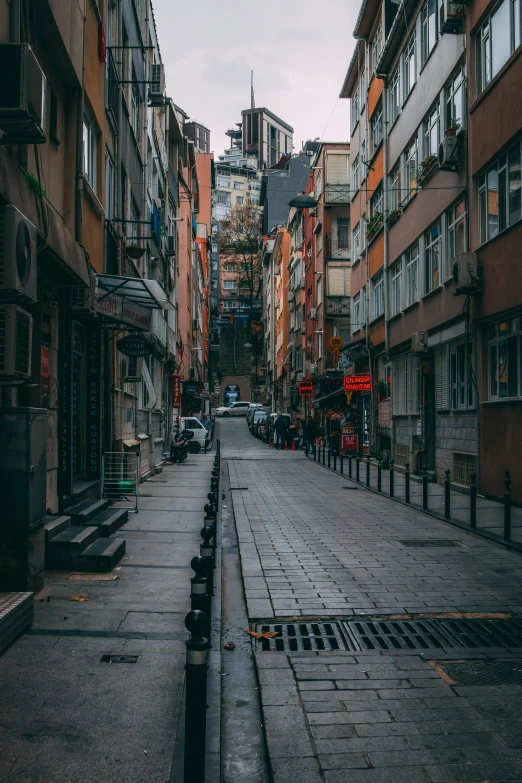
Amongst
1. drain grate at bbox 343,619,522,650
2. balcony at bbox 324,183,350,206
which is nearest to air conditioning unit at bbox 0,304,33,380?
drain grate at bbox 343,619,522,650

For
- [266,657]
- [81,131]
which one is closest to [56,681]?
[266,657]

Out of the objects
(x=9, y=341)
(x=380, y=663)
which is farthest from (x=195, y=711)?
(x=9, y=341)

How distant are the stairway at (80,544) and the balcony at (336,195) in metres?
36.5

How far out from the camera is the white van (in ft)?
128

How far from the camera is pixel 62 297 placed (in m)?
11.2

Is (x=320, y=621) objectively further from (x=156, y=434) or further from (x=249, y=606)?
(x=156, y=434)

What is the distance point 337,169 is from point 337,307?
25.7 ft

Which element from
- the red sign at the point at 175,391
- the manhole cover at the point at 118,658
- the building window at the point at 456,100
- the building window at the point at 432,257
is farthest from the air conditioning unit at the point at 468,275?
the red sign at the point at 175,391

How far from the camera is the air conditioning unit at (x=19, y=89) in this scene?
6.30 m

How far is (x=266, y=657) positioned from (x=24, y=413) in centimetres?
288

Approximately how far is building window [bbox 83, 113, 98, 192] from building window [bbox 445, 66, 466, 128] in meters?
8.92

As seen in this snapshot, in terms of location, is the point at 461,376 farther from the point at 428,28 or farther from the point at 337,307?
the point at 337,307

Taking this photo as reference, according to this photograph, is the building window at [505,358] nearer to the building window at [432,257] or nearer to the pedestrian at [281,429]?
the building window at [432,257]

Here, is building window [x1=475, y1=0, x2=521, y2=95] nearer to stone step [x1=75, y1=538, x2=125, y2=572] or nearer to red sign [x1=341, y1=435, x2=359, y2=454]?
stone step [x1=75, y1=538, x2=125, y2=572]
